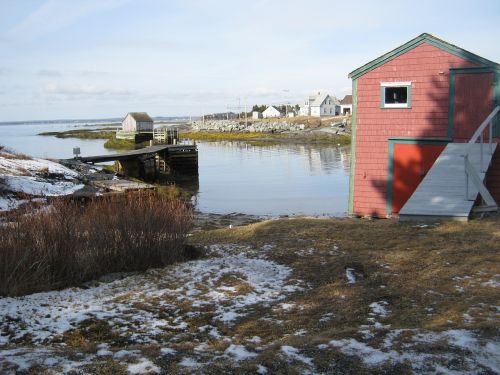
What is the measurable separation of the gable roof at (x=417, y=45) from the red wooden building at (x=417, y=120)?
29mm

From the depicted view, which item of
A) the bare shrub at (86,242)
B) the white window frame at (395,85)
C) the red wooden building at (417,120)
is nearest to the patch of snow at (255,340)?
the bare shrub at (86,242)

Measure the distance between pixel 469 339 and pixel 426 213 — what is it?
23.4 ft

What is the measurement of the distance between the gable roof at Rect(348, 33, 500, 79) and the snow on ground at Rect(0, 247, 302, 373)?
10.1 meters

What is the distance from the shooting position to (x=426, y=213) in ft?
36.0

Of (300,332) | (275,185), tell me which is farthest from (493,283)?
(275,185)

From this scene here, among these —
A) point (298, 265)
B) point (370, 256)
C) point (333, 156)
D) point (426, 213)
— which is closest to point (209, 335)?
point (298, 265)

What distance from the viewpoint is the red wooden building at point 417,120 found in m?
14.2

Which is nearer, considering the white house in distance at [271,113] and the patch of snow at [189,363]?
the patch of snow at [189,363]

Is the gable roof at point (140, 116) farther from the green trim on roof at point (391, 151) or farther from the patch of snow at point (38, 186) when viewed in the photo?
the green trim on roof at point (391, 151)

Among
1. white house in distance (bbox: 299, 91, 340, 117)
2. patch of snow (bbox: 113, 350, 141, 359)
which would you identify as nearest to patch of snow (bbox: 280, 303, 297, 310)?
A: patch of snow (bbox: 113, 350, 141, 359)

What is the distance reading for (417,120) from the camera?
15.4 meters

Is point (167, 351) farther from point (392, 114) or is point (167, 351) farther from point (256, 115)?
point (256, 115)

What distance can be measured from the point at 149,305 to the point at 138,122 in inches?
2699

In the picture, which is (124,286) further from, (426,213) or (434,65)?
(434,65)
